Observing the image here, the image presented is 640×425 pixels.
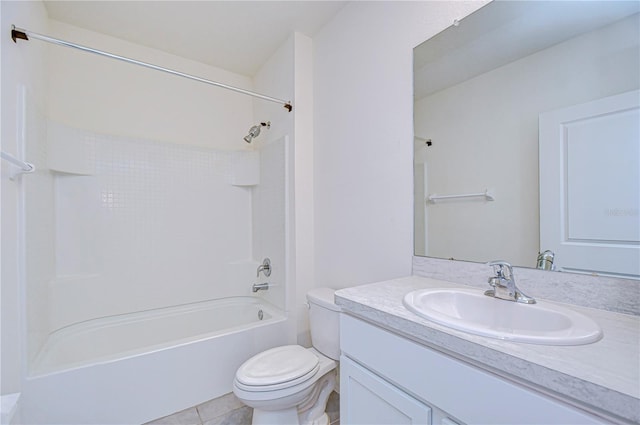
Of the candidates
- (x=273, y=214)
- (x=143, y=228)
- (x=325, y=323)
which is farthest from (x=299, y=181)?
(x=143, y=228)

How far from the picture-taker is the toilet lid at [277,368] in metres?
1.29

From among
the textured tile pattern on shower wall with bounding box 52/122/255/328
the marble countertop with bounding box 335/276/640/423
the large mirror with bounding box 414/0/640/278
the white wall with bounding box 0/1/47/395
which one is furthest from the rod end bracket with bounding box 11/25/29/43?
the marble countertop with bounding box 335/276/640/423

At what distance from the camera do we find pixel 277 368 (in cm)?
138

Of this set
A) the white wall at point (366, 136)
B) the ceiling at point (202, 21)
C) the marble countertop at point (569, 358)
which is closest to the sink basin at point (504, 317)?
the marble countertop at point (569, 358)

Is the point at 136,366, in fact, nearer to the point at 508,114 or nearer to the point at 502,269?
the point at 502,269

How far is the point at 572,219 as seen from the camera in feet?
2.94

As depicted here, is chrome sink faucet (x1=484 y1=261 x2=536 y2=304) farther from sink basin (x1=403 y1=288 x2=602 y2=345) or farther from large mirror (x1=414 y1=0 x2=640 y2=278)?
large mirror (x1=414 y1=0 x2=640 y2=278)

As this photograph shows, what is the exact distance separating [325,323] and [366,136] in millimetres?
1141

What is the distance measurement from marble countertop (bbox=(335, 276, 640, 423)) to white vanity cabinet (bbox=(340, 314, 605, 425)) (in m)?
0.02

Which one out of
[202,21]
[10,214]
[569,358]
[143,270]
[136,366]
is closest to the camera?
[569,358]

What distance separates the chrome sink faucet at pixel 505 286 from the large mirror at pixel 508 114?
0.12m

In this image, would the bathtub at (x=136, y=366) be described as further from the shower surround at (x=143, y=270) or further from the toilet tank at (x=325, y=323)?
the toilet tank at (x=325, y=323)

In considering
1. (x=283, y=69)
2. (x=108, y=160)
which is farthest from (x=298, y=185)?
(x=108, y=160)

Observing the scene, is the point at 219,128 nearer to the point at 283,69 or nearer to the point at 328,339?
the point at 283,69
